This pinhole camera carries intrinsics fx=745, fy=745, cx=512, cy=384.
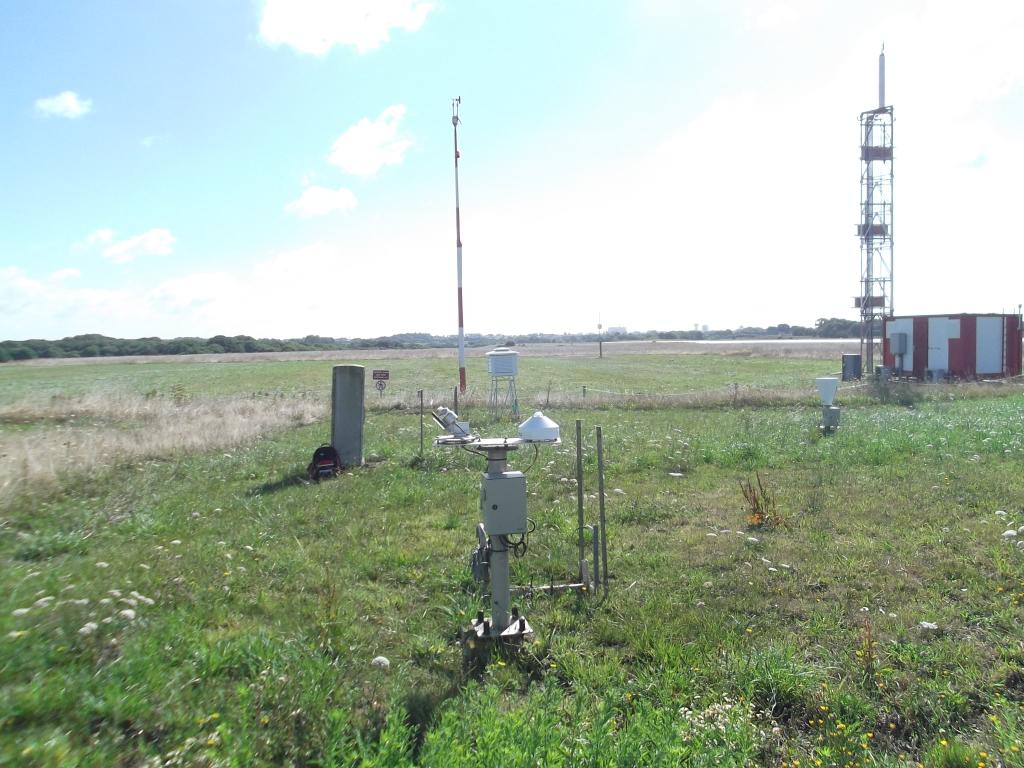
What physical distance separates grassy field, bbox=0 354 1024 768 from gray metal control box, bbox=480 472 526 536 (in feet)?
2.90

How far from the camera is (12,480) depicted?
33.0 ft

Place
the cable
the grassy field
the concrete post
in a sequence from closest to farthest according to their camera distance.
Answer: the grassy field < the cable < the concrete post

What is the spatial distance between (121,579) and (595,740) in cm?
404

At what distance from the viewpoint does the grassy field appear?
3832 millimetres

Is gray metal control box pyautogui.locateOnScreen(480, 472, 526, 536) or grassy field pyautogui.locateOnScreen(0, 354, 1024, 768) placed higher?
gray metal control box pyautogui.locateOnScreen(480, 472, 526, 536)

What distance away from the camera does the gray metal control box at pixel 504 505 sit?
202 inches

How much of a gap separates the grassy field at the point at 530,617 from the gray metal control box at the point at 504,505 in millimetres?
883

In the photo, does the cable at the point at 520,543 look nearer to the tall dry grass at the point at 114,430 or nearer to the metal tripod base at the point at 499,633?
the metal tripod base at the point at 499,633

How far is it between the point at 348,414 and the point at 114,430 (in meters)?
7.12

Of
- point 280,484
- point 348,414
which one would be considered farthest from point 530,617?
point 348,414

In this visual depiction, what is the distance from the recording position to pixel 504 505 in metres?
5.18

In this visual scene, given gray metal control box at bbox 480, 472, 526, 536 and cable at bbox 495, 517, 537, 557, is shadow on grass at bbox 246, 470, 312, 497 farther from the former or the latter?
gray metal control box at bbox 480, 472, 526, 536

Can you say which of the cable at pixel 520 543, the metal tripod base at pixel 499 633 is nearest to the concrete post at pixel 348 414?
the cable at pixel 520 543

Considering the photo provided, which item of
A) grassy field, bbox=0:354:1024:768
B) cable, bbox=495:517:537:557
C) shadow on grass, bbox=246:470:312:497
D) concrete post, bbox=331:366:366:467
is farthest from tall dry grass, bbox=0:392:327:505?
cable, bbox=495:517:537:557
